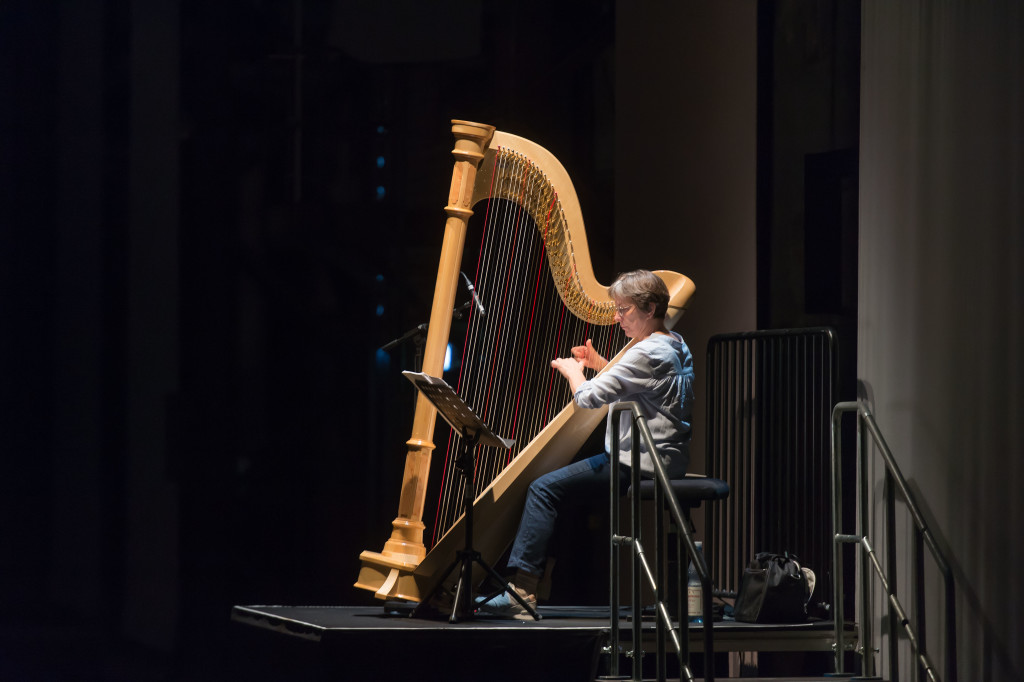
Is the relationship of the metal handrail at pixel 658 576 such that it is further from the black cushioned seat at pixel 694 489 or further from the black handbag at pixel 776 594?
the black handbag at pixel 776 594

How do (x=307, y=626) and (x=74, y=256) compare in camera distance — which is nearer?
(x=307, y=626)

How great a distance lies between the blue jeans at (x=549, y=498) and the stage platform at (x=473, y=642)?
218 millimetres

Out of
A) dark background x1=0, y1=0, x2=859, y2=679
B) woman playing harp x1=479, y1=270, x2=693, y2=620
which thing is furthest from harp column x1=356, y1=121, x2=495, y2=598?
dark background x1=0, y1=0, x2=859, y2=679

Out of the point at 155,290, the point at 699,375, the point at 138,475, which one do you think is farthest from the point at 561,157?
the point at 138,475

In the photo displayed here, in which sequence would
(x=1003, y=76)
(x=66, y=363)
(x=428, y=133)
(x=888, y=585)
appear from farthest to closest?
(x=428, y=133), (x=66, y=363), (x=888, y=585), (x=1003, y=76)

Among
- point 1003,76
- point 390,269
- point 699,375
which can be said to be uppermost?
point 1003,76

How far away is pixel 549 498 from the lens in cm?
432

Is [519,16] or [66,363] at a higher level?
[519,16]

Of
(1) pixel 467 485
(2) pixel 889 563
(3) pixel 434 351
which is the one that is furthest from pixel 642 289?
(2) pixel 889 563

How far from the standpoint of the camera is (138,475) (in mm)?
5242

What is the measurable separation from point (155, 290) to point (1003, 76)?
11.1 ft

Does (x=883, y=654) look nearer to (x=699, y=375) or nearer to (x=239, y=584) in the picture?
(x=699, y=375)

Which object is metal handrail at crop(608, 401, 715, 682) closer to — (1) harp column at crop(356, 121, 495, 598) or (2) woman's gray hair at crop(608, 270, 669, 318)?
(2) woman's gray hair at crop(608, 270, 669, 318)

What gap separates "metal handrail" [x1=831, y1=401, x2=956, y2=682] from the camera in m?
3.83
